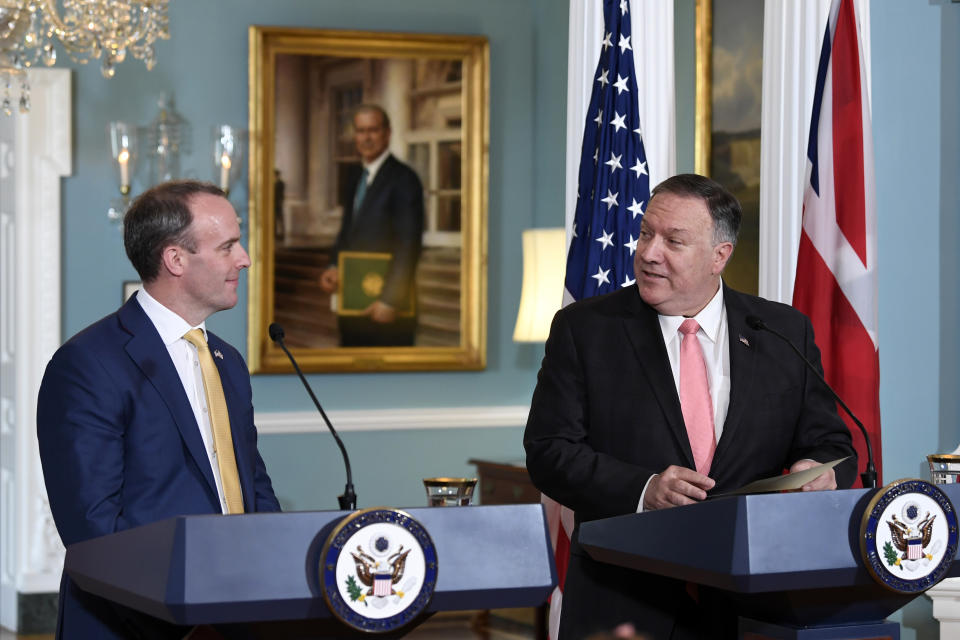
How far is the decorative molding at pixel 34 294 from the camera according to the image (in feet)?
20.1

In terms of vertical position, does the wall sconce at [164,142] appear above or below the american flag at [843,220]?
above

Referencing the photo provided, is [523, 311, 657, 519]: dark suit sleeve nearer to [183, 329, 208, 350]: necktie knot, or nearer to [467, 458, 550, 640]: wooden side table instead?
[183, 329, 208, 350]: necktie knot

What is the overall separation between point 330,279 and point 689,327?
13.3 feet

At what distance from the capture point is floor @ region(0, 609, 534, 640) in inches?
239

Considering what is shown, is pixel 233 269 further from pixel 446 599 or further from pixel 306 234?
pixel 306 234

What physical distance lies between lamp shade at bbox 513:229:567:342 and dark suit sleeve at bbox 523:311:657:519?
2976 millimetres

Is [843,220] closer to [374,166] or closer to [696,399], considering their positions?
[696,399]

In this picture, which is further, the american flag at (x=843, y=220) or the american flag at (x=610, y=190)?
the american flag at (x=610, y=190)

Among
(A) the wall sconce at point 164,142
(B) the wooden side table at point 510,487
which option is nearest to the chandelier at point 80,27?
(A) the wall sconce at point 164,142

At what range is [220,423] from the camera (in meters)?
2.46

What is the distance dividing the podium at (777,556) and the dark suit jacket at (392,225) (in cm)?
449

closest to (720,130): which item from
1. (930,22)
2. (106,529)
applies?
(930,22)

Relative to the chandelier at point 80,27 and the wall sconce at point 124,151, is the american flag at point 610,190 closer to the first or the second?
the chandelier at point 80,27

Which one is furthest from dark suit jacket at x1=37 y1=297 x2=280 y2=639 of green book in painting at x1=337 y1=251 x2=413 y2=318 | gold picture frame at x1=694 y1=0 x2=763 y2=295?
green book in painting at x1=337 y1=251 x2=413 y2=318
